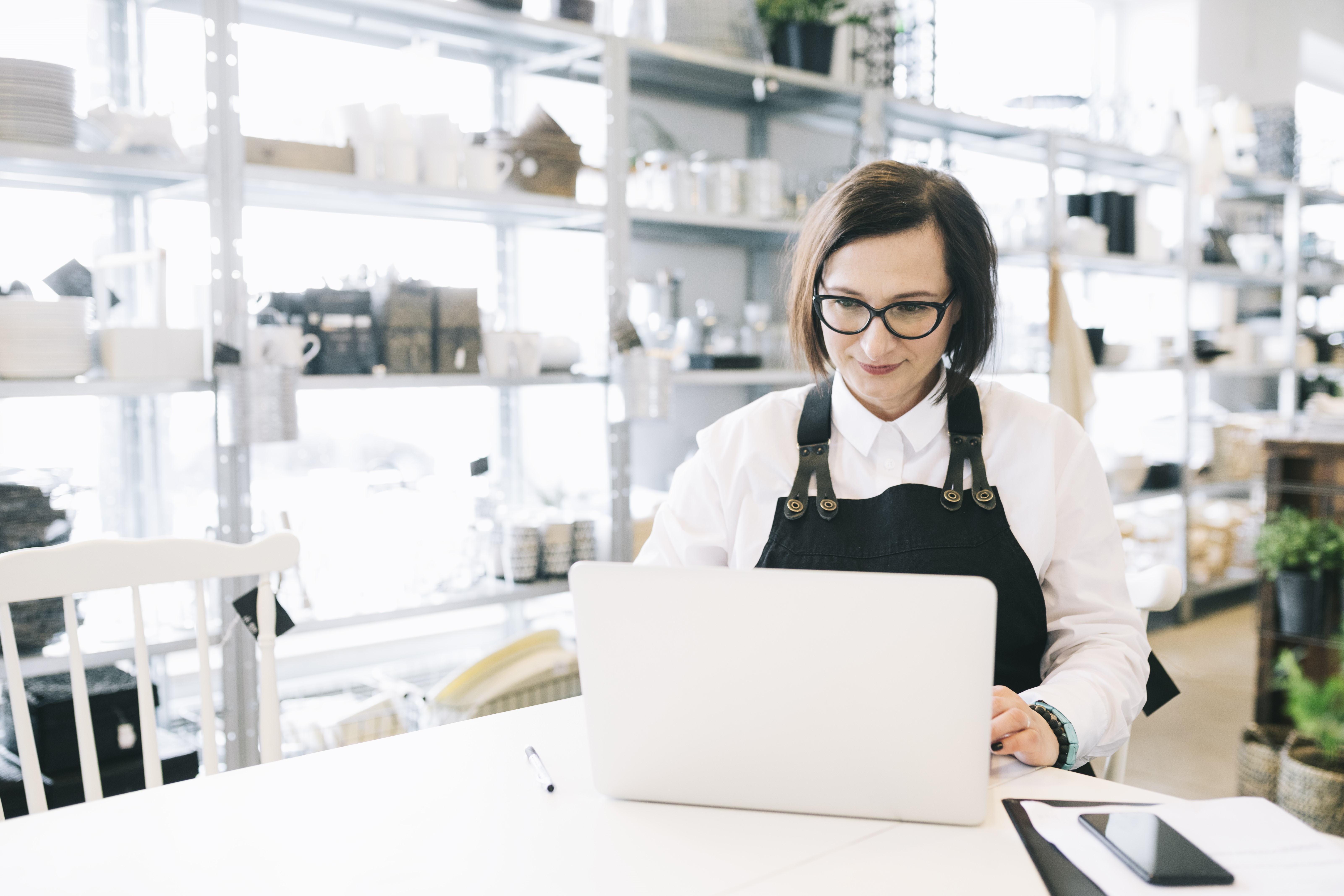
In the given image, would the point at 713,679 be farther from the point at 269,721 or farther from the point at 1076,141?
the point at 1076,141

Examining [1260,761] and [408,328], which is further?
[1260,761]

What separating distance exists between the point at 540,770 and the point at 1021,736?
1.60 ft

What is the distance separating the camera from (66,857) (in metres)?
0.89

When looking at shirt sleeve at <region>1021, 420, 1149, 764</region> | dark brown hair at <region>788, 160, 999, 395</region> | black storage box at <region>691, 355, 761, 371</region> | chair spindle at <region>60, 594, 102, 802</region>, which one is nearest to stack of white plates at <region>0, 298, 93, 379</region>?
chair spindle at <region>60, 594, 102, 802</region>

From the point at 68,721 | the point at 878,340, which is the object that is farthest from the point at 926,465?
the point at 68,721

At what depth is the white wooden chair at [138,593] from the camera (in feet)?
4.11

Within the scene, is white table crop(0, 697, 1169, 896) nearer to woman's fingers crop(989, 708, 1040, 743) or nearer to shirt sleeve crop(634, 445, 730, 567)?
woman's fingers crop(989, 708, 1040, 743)

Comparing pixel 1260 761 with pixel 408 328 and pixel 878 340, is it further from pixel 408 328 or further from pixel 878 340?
pixel 408 328

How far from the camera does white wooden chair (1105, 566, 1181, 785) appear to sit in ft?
4.42

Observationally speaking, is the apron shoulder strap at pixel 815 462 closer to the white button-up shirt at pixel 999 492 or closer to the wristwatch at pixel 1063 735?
the white button-up shirt at pixel 999 492

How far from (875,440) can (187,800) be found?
0.91m

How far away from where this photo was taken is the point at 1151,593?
141 centimetres

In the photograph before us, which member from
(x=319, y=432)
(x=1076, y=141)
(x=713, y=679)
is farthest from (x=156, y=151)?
(x=1076, y=141)

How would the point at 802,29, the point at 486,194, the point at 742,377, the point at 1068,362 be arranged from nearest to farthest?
the point at 486,194 < the point at 742,377 < the point at 802,29 < the point at 1068,362
